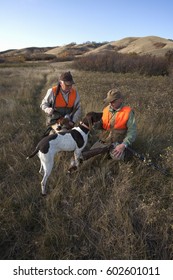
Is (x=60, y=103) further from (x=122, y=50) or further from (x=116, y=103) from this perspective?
(x=122, y=50)

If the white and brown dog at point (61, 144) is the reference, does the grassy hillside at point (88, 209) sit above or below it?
below

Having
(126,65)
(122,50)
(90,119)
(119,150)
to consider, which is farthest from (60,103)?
(122,50)

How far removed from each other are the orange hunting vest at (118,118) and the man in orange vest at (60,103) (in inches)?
26.7

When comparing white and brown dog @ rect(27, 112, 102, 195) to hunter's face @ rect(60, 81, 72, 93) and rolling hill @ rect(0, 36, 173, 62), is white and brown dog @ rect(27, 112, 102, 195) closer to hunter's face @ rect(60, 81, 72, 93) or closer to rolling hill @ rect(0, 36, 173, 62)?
hunter's face @ rect(60, 81, 72, 93)

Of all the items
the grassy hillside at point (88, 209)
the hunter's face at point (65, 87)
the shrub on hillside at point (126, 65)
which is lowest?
the grassy hillside at point (88, 209)

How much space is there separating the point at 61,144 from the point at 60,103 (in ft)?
5.02

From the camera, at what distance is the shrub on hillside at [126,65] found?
19.7m

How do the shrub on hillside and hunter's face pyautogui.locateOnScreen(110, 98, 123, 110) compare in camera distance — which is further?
the shrub on hillside

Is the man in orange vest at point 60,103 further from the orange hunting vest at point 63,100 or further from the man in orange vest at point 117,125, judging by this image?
the man in orange vest at point 117,125

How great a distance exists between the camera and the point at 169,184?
3.55 meters

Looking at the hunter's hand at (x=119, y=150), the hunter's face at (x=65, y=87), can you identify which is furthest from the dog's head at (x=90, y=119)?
the hunter's face at (x=65, y=87)

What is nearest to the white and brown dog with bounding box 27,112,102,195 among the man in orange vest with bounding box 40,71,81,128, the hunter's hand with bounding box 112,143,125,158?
the hunter's hand with bounding box 112,143,125,158

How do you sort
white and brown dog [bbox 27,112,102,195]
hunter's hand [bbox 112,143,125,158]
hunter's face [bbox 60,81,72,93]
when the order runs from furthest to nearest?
hunter's face [bbox 60,81,72,93] < hunter's hand [bbox 112,143,125,158] < white and brown dog [bbox 27,112,102,195]

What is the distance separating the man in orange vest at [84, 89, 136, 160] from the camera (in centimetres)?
397
